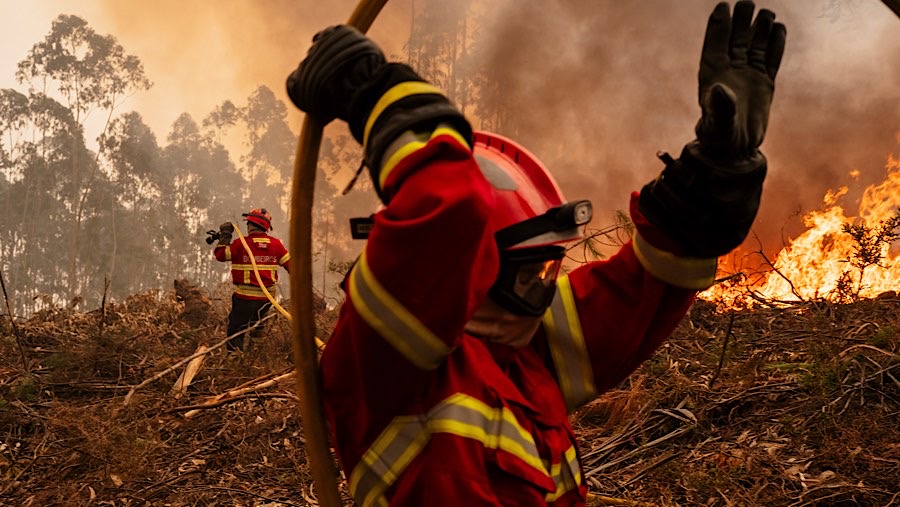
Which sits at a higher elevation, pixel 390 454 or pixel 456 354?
pixel 456 354

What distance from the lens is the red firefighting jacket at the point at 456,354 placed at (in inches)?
47.4

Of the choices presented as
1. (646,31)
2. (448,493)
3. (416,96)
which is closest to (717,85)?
(416,96)

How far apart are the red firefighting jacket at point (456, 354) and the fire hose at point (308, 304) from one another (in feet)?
0.11

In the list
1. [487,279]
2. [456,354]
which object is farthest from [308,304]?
[487,279]

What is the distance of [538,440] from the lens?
5.16ft

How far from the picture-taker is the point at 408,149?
4.09 feet

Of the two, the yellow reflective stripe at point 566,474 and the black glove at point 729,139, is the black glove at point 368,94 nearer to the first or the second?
the black glove at point 729,139

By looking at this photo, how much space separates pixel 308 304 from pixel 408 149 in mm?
503

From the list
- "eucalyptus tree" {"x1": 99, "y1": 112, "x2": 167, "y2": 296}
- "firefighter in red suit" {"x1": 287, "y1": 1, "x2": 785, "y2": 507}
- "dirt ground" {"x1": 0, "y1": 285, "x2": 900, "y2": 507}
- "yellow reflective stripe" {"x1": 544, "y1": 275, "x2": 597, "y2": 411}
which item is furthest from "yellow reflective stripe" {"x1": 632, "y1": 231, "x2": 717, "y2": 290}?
"eucalyptus tree" {"x1": 99, "y1": 112, "x2": 167, "y2": 296}

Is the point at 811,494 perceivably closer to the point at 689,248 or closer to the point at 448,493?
the point at 689,248

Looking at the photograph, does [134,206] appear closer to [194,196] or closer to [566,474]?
[194,196]

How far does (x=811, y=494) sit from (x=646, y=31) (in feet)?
61.7

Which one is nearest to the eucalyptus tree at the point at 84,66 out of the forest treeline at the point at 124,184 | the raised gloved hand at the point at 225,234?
the forest treeline at the point at 124,184

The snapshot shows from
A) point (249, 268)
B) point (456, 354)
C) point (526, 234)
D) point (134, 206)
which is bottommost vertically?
point (456, 354)
